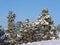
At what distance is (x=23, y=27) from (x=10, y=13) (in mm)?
5695

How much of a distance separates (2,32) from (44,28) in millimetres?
12242

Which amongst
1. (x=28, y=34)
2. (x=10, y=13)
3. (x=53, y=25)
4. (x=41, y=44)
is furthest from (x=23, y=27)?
(x=41, y=44)

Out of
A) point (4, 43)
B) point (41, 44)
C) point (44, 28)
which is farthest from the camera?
point (4, 43)

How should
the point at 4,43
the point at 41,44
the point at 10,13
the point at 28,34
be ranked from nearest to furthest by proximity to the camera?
the point at 41,44 < the point at 4,43 < the point at 28,34 < the point at 10,13

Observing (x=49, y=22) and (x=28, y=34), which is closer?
(x=49, y=22)

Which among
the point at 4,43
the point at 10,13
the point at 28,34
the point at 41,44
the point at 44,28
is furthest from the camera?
the point at 10,13

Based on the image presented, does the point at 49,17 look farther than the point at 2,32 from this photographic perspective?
No

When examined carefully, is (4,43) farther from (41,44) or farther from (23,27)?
(41,44)

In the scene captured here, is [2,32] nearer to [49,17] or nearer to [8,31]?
[8,31]

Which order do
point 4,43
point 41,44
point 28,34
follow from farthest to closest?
point 28,34
point 4,43
point 41,44

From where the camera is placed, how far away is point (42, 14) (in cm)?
5000

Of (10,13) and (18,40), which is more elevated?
(10,13)

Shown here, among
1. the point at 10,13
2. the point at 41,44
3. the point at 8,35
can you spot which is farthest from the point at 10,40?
the point at 41,44

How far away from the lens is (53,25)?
50031 millimetres
